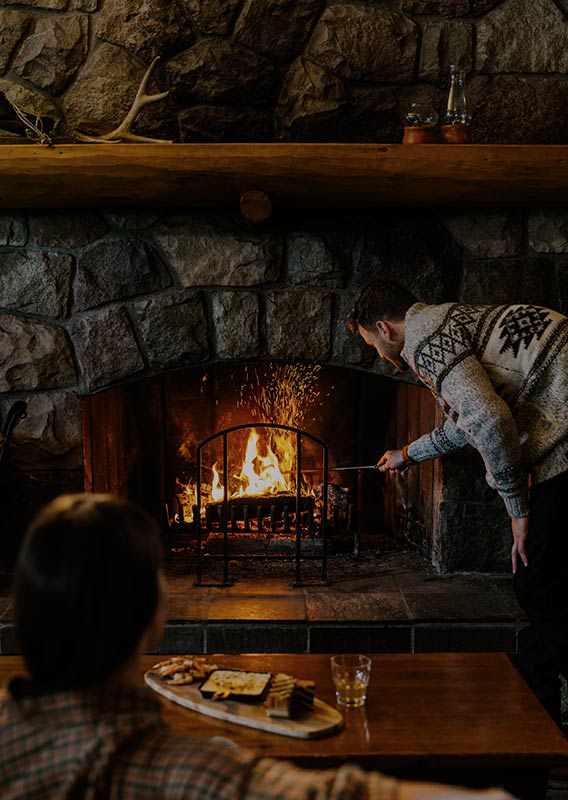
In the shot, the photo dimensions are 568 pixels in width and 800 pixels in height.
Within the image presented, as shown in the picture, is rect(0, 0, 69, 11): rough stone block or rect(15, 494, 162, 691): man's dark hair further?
rect(0, 0, 69, 11): rough stone block

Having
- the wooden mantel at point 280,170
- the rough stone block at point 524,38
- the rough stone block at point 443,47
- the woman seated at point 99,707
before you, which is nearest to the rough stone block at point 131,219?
the wooden mantel at point 280,170

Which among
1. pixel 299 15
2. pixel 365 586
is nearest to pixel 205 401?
pixel 365 586

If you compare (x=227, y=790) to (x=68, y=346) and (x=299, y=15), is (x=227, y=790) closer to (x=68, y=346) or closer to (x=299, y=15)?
(x=68, y=346)

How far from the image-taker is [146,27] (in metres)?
2.72

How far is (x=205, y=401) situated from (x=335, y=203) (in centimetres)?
101

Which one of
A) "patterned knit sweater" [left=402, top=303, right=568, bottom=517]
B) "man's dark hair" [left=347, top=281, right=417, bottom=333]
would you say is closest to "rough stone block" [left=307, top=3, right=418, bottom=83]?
"man's dark hair" [left=347, top=281, right=417, bottom=333]

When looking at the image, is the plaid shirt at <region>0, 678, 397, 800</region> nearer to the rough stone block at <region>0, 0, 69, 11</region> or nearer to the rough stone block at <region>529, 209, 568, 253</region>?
the rough stone block at <region>529, 209, 568, 253</region>

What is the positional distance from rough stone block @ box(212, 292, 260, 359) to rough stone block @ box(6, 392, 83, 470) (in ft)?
1.70

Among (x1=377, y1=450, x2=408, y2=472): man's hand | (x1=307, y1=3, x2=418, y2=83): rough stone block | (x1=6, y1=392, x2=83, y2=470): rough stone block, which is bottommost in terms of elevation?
(x1=377, y1=450, x2=408, y2=472): man's hand

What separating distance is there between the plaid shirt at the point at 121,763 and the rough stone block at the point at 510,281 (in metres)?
2.07

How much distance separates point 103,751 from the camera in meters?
0.89

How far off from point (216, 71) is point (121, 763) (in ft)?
7.58

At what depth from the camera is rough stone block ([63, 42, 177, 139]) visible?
2.73m

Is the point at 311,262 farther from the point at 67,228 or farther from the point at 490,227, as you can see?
the point at 67,228
